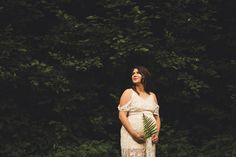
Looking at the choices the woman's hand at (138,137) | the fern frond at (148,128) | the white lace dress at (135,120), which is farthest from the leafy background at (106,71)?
the fern frond at (148,128)

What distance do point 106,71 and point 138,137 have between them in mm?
3467

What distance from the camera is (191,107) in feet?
33.5

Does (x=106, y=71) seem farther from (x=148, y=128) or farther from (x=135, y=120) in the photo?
(x=148, y=128)

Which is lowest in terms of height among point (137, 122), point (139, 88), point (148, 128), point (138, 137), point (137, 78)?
point (138, 137)

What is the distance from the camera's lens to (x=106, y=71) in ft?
32.0

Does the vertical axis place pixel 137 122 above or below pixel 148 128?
below

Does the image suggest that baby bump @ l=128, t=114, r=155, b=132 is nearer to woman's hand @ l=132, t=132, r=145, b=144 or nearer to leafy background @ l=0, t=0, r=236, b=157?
woman's hand @ l=132, t=132, r=145, b=144

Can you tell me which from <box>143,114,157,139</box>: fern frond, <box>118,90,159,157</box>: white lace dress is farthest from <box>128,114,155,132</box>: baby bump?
<box>143,114,157,139</box>: fern frond

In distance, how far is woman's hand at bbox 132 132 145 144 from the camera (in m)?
6.44

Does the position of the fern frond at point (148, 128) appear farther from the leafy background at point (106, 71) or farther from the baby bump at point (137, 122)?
the leafy background at point (106, 71)

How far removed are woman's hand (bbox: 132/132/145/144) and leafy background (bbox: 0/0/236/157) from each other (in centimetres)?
245

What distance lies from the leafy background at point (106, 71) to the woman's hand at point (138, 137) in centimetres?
245

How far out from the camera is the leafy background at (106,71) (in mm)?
8914

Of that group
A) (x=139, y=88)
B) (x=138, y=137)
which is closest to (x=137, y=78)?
(x=139, y=88)
